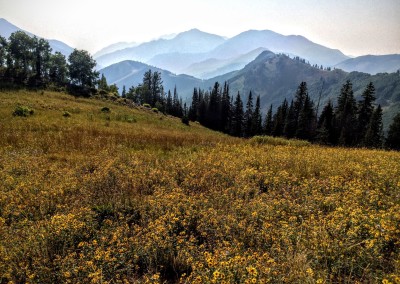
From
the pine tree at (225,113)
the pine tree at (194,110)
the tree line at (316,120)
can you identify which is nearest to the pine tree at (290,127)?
the tree line at (316,120)

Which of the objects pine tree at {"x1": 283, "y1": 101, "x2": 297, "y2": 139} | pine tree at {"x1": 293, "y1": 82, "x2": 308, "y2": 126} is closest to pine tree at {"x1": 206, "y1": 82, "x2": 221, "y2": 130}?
pine tree at {"x1": 283, "y1": 101, "x2": 297, "y2": 139}

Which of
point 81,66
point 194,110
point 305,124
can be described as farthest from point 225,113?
point 81,66

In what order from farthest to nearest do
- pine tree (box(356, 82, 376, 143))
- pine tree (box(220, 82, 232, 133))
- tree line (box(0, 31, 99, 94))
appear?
1. pine tree (box(220, 82, 232, 133))
2. tree line (box(0, 31, 99, 94))
3. pine tree (box(356, 82, 376, 143))

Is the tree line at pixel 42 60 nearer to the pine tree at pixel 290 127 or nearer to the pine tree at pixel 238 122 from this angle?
the pine tree at pixel 238 122

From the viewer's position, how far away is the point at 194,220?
18.7ft

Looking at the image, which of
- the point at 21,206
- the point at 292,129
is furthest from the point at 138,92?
the point at 21,206

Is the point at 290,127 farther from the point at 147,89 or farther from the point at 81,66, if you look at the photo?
the point at 81,66

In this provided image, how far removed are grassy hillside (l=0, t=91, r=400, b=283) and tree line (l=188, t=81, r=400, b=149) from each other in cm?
4157

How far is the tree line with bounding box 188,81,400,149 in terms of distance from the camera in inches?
2220

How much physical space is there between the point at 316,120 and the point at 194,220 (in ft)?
254

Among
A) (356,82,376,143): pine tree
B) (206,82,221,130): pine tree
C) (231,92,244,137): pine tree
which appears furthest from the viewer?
(206,82,221,130): pine tree

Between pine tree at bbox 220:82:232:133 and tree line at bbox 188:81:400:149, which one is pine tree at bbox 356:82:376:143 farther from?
pine tree at bbox 220:82:232:133

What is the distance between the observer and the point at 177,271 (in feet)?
14.7

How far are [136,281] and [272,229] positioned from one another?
2776 millimetres
